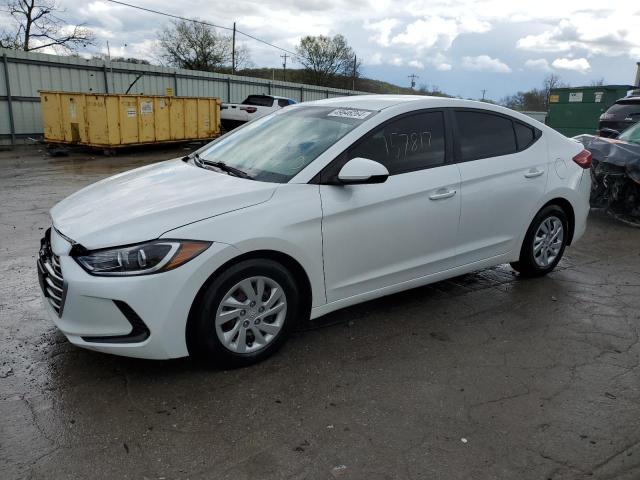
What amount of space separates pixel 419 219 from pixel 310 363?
131cm

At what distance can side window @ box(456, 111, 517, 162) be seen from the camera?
4.36m

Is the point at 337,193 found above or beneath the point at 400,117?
beneath

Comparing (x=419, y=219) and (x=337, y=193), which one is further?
(x=419, y=219)

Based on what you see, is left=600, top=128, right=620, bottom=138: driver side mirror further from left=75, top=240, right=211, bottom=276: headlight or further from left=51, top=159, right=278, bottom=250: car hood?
left=75, top=240, right=211, bottom=276: headlight

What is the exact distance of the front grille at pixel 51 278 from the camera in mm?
3095

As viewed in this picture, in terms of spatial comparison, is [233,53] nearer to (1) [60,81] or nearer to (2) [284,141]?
(1) [60,81]

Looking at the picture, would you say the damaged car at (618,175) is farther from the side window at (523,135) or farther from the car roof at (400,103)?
the car roof at (400,103)

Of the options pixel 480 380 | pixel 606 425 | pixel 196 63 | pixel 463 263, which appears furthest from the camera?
pixel 196 63

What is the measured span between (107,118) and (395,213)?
518 inches

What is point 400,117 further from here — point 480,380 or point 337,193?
point 480,380

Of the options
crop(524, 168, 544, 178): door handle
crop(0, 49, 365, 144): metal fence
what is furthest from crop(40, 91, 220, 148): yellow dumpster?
crop(524, 168, 544, 178): door handle

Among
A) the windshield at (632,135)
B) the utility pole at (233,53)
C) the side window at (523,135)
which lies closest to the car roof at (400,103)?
the side window at (523,135)

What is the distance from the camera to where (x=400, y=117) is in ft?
13.1

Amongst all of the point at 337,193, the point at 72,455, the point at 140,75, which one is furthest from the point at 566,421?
the point at 140,75
